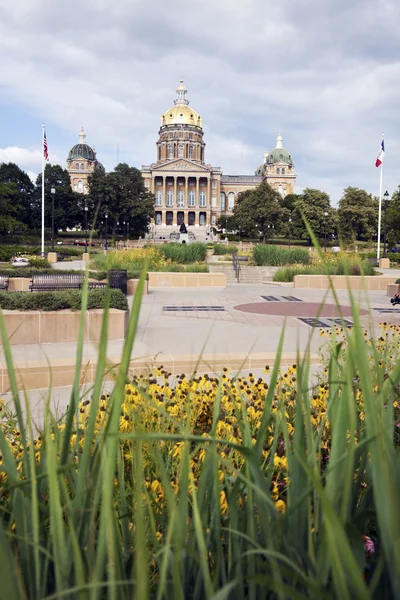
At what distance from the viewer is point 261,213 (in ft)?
262

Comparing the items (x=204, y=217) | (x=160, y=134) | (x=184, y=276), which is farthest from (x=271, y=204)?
(x=184, y=276)

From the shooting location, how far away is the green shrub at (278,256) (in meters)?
28.8

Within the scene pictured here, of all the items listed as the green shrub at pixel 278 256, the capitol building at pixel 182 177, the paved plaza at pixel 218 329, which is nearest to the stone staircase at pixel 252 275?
the green shrub at pixel 278 256

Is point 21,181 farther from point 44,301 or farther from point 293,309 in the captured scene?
point 44,301

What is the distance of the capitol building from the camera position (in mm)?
114312

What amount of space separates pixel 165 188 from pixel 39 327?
109 metres

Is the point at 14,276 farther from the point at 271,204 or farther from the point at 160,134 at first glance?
the point at 160,134

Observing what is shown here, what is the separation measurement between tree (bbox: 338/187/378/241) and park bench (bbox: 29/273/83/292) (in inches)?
2465

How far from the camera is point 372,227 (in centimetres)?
7550

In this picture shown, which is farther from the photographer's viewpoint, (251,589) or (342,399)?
(342,399)

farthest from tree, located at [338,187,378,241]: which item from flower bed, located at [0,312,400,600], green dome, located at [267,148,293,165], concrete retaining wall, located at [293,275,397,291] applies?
flower bed, located at [0,312,400,600]

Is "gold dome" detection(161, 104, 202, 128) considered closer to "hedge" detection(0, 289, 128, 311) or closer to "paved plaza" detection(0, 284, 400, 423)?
"paved plaza" detection(0, 284, 400, 423)

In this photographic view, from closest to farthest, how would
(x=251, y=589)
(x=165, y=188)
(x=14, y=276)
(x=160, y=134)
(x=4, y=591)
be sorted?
(x=4, y=591) → (x=251, y=589) → (x=14, y=276) → (x=165, y=188) → (x=160, y=134)

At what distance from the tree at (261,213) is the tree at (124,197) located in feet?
46.5
